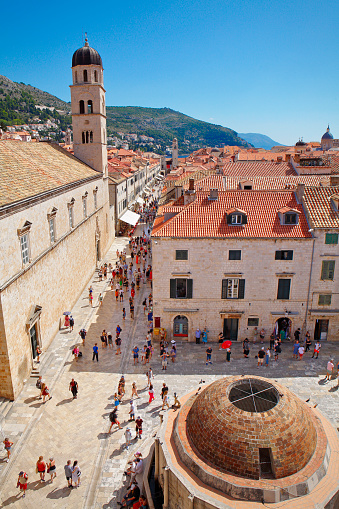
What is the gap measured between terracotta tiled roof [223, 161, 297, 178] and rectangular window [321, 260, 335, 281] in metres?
22.6

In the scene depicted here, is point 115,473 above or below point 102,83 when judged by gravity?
below

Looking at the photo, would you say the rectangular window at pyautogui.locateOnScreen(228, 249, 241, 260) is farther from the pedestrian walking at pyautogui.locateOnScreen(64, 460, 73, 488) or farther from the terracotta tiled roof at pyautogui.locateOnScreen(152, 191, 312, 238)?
the pedestrian walking at pyautogui.locateOnScreen(64, 460, 73, 488)

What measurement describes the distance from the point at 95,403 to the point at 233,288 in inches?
449

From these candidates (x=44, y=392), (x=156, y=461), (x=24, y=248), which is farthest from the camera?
(x=24, y=248)

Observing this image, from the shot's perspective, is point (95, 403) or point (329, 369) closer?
point (95, 403)

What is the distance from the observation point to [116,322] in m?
29.2

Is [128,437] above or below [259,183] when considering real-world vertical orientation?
below

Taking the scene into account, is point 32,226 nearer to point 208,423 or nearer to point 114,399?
point 114,399

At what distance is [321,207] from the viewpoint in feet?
84.3

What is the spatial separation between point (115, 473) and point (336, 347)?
17.2 m


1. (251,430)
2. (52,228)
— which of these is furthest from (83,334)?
(251,430)

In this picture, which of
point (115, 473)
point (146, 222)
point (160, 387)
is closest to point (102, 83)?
point (146, 222)

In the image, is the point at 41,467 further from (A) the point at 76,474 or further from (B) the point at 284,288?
(B) the point at 284,288

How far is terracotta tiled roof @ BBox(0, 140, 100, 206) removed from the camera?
70.6 feet
